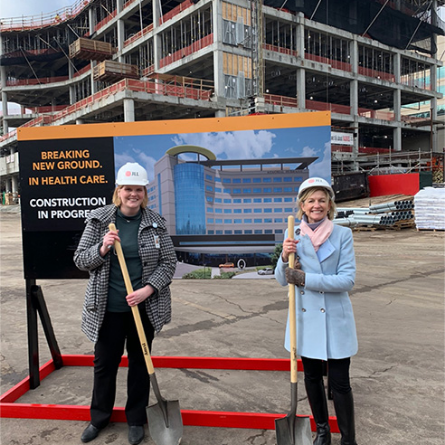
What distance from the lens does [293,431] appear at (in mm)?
2465

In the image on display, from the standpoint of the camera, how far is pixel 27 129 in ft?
11.7

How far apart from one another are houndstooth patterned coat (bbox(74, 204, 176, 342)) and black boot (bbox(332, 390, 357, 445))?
4.15 feet

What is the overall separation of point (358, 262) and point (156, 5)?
3543cm

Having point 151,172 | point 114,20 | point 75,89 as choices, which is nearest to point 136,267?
point 151,172

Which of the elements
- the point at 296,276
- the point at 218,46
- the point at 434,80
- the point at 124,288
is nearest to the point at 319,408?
the point at 296,276

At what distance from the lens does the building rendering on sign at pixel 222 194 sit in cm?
366

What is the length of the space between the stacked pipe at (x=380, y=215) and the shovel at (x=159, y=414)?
15.7 m

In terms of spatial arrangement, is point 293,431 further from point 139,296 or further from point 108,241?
point 108,241

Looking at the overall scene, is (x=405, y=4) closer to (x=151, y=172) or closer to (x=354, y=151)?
(x=354, y=151)

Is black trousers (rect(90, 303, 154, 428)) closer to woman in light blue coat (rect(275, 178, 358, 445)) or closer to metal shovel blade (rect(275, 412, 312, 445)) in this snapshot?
metal shovel blade (rect(275, 412, 312, 445))

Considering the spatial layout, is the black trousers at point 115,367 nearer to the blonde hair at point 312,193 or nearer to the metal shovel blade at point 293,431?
A: the metal shovel blade at point 293,431

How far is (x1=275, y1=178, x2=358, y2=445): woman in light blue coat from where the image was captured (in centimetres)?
236

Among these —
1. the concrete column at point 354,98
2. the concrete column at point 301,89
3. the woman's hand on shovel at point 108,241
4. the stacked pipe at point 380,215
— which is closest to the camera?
the woman's hand on shovel at point 108,241

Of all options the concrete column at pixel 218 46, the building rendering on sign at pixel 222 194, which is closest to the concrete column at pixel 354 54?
the concrete column at pixel 218 46
